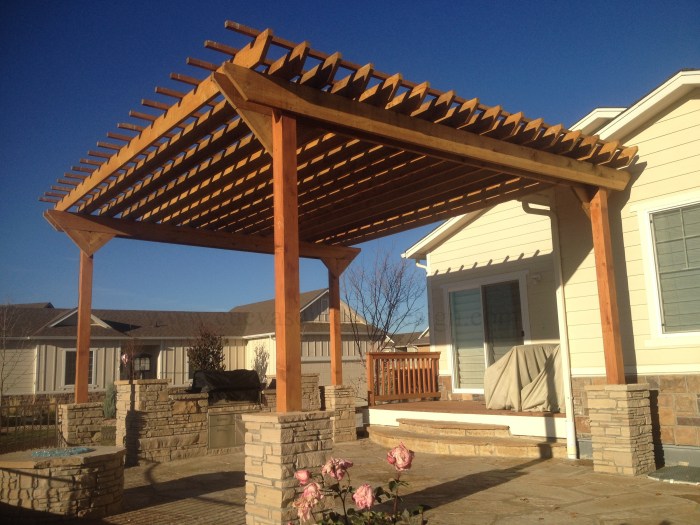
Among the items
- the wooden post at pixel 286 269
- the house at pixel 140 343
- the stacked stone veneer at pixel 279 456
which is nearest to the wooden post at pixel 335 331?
the stacked stone veneer at pixel 279 456

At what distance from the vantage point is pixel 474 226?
39.1 feet

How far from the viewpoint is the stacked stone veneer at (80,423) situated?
8.90 m

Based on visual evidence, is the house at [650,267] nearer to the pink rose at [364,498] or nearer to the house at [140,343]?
the pink rose at [364,498]

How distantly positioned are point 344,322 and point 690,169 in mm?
19959

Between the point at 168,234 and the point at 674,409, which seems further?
the point at 168,234

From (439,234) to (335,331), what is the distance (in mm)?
3097

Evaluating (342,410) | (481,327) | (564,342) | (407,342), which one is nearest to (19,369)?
(407,342)

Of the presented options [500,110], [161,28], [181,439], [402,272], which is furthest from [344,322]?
[500,110]

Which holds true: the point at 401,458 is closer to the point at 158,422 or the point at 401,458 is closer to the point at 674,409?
the point at 674,409

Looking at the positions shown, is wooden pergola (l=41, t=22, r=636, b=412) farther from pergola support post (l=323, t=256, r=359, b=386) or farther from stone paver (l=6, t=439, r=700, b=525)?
stone paver (l=6, t=439, r=700, b=525)

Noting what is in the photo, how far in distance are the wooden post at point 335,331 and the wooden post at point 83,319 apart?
4006 mm

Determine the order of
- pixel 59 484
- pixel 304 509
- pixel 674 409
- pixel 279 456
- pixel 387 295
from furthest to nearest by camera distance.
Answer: pixel 387 295, pixel 674 409, pixel 59 484, pixel 279 456, pixel 304 509

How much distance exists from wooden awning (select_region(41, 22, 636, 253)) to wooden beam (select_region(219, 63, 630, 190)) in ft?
0.04

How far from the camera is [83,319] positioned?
9000 millimetres
